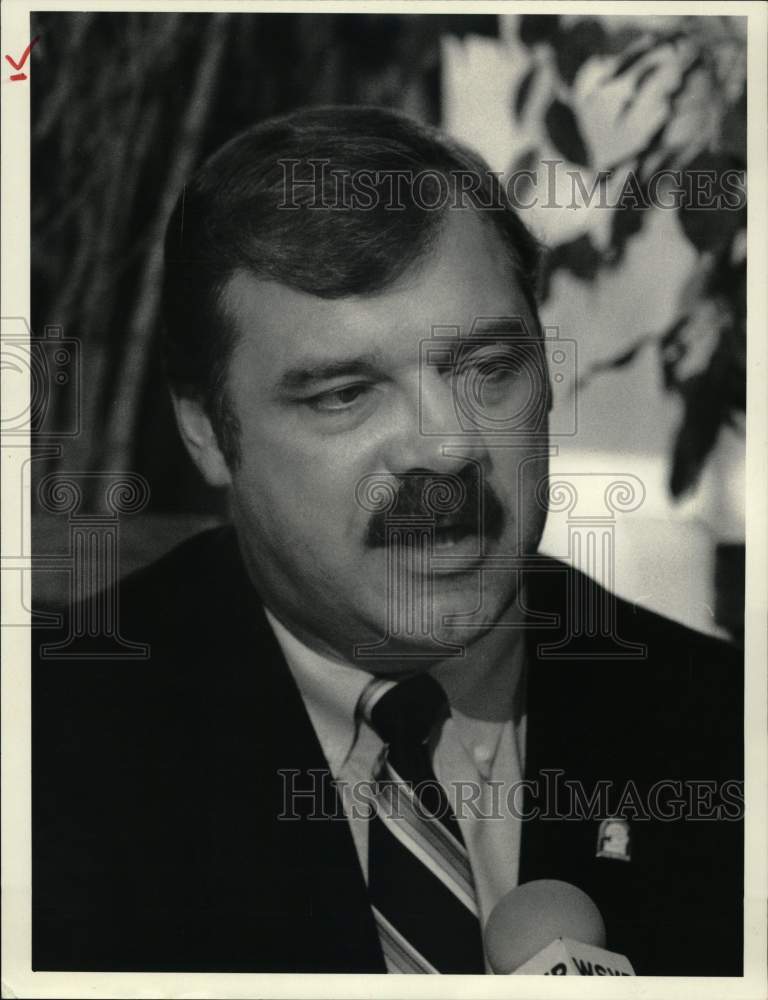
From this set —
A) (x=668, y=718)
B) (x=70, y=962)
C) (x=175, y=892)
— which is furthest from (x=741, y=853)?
(x=70, y=962)

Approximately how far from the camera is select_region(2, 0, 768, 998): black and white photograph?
195cm

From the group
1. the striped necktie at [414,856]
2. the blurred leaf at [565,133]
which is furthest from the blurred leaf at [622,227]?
the striped necktie at [414,856]

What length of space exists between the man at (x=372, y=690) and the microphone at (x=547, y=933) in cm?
3

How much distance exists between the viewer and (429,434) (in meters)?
1.91

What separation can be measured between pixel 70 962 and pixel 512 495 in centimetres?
128

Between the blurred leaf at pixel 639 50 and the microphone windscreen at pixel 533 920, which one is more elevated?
the blurred leaf at pixel 639 50

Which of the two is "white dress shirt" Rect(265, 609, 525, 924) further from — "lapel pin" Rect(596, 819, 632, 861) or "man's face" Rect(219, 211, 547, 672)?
"lapel pin" Rect(596, 819, 632, 861)

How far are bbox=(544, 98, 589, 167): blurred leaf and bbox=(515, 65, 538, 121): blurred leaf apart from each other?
49mm

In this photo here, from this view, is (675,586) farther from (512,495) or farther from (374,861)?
(374,861)

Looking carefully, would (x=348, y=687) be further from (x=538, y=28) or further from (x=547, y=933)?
(x=538, y=28)

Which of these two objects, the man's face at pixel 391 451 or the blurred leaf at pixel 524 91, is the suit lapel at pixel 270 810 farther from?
the blurred leaf at pixel 524 91

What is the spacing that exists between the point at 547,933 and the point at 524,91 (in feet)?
5.45

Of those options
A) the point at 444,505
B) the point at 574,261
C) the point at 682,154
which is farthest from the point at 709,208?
the point at 444,505

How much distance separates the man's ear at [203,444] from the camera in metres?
1.95
